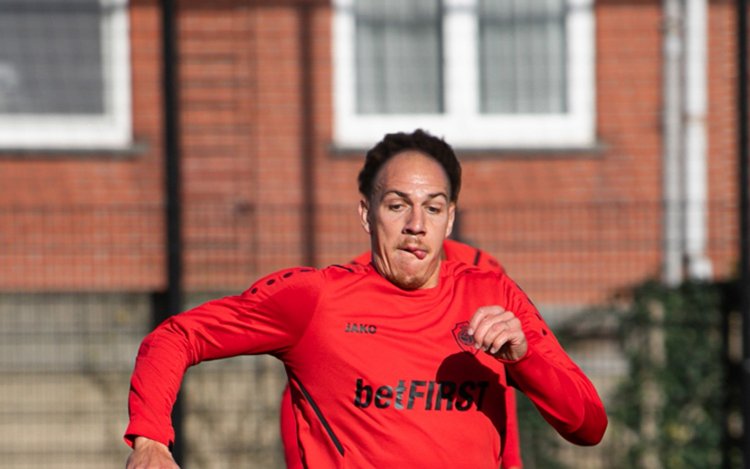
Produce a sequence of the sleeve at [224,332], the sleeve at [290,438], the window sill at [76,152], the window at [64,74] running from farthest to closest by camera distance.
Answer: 1. the window at [64,74]
2. the window sill at [76,152]
3. the sleeve at [290,438]
4. the sleeve at [224,332]

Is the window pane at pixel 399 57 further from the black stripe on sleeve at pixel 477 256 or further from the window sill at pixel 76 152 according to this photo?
the black stripe on sleeve at pixel 477 256

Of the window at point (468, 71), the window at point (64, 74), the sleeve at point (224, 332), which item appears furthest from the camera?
the window at point (468, 71)

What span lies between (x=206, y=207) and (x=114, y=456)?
1.75 m

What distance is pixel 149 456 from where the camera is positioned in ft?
8.57

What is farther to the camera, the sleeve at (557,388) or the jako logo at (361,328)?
the jako logo at (361,328)

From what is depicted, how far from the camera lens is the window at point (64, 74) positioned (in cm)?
824

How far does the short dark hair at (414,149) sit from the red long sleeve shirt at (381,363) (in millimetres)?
270

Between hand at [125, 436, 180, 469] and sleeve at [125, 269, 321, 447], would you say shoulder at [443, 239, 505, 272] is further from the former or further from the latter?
hand at [125, 436, 180, 469]

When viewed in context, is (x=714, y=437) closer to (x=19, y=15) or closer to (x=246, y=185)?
(x=246, y=185)

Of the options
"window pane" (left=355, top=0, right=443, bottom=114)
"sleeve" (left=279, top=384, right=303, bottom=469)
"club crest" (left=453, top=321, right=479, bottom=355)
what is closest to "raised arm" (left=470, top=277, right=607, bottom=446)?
"club crest" (left=453, top=321, right=479, bottom=355)

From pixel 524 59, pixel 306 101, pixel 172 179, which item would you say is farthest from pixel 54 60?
pixel 524 59

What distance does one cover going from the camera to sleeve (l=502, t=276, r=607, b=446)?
9.16 ft

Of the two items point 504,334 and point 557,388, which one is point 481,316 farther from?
point 557,388

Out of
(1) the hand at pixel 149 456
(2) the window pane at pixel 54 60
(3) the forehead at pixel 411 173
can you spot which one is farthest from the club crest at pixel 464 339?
(2) the window pane at pixel 54 60
